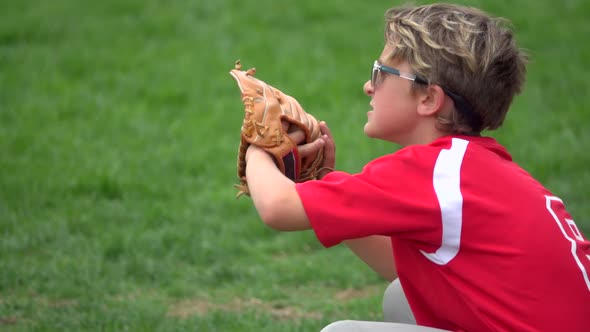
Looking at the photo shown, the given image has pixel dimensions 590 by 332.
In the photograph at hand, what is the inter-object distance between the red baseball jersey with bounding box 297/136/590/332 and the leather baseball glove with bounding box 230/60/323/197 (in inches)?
9.9

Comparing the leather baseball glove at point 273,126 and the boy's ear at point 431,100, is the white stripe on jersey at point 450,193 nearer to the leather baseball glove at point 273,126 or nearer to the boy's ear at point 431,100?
the boy's ear at point 431,100

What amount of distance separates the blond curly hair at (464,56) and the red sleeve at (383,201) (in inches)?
10.2

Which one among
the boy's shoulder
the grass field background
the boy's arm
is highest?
the boy's shoulder

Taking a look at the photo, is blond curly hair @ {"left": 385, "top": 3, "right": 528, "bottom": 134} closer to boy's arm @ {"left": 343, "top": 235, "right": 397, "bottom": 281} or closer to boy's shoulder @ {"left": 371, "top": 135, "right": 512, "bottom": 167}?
boy's shoulder @ {"left": 371, "top": 135, "right": 512, "bottom": 167}

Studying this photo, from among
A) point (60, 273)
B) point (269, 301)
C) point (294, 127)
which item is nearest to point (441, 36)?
point (294, 127)

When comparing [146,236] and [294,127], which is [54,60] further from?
[294,127]

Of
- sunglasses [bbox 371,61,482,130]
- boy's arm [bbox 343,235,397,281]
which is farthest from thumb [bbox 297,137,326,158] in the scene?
boy's arm [bbox 343,235,397,281]

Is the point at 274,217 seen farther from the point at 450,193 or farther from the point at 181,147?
the point at 181,147

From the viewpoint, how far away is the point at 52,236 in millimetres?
5609

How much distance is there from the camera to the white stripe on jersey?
2.56 meters

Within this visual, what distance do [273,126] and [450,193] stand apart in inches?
25.0

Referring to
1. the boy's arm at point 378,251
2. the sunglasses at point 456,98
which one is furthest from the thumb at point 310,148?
the boy's arm at point 378,251

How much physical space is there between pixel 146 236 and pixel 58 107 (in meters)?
2.71

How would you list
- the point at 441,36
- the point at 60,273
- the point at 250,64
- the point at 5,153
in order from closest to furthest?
the point at 441,36 → the point at 60,273 → the point at 5,153 → the point at 250,64
